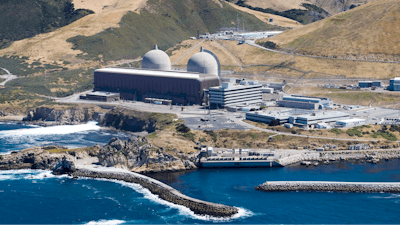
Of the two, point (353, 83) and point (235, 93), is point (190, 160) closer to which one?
point (235, 93)

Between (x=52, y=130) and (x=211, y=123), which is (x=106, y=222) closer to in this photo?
(x=211, y=123)

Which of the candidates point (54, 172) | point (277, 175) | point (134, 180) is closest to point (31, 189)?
point (54, 172)

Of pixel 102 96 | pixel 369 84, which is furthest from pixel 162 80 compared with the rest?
pixel 369 84

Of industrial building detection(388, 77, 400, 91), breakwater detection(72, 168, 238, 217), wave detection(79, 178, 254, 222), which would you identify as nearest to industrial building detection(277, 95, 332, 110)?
industrial building detection(388, 77, 400, 91)

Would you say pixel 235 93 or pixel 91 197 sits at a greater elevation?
pixel 235 93

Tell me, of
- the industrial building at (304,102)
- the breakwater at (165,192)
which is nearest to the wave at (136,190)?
the breakwater at (165,192)

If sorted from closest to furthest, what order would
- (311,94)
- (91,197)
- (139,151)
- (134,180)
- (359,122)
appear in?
(91,197) < (134,180) < (139,151) < (359,122) < (311,94)

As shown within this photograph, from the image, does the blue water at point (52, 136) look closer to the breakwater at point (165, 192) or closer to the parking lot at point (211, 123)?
the parking lot at point (211, 123)
